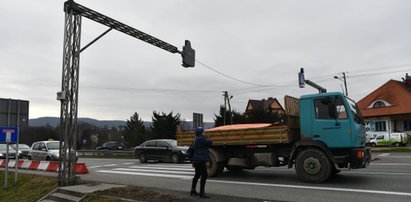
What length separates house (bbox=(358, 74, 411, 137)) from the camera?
4494 centimetres

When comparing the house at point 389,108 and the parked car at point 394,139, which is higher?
the house at point 389,108

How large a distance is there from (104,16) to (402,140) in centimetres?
3558

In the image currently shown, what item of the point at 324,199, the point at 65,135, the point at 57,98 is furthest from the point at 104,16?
the point at 324,199

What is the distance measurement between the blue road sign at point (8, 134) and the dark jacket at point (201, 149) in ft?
26.7

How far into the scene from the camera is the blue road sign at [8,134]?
1364 cm

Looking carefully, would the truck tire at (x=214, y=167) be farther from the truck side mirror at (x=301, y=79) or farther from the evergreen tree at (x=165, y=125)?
the evergreen tree at (x=165, y=125)

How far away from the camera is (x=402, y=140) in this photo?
38.5 metres

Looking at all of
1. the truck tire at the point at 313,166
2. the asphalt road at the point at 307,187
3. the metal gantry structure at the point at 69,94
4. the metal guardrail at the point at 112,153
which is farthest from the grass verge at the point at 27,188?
the metal guardrail at the point at 112,153

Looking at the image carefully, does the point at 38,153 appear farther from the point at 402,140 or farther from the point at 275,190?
the point at 402,140

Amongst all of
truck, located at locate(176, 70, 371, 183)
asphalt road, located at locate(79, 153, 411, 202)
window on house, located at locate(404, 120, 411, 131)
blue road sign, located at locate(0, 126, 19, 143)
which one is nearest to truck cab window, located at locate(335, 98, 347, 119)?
truck, located at locate(176, 70, 371, 183)

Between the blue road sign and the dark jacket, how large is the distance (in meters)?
8.14

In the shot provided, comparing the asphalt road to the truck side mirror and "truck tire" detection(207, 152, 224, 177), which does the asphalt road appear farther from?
the truck side mirror

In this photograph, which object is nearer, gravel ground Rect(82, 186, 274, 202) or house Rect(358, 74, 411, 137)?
gravel ground Rect(82, 186, 274, 202)

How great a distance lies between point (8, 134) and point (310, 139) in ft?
34.5
